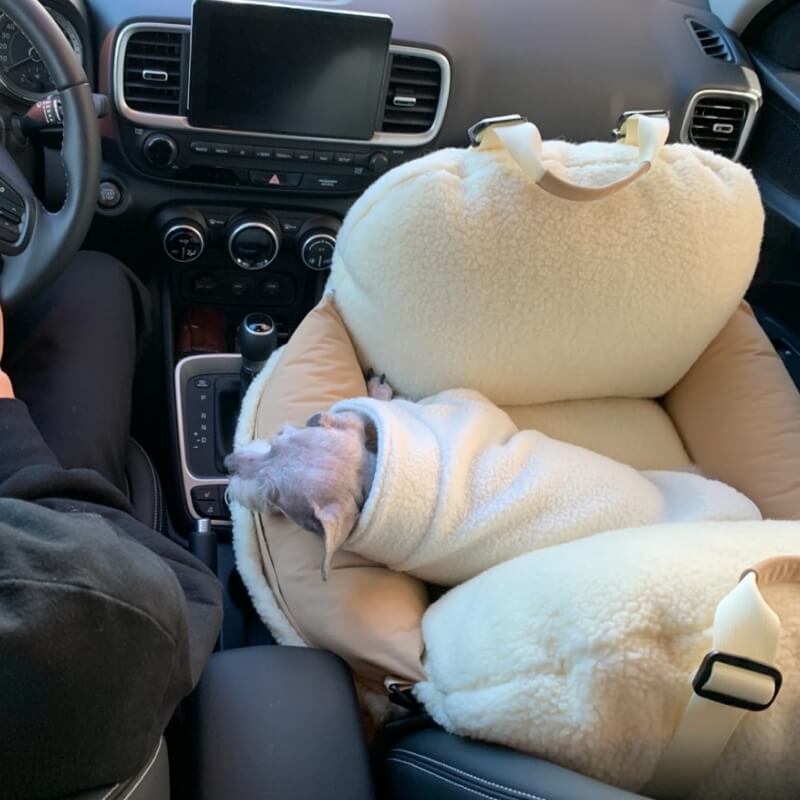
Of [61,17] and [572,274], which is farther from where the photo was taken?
[61,17]

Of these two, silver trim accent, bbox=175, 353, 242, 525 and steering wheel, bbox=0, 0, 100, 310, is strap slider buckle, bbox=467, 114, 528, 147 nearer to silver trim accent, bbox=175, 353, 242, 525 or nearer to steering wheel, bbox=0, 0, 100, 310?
steering wheel, bbox=0, 0, 100, 310

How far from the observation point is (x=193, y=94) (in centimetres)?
120

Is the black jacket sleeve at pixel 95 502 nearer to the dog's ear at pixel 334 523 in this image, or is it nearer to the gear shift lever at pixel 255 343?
the dog's ear at pixel 334 523

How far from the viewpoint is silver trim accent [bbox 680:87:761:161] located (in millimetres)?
1416

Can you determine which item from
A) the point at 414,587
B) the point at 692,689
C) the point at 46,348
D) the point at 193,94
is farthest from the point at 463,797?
the point at 193,94

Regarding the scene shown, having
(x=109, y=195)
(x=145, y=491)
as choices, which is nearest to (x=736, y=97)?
(x=109, y=195)

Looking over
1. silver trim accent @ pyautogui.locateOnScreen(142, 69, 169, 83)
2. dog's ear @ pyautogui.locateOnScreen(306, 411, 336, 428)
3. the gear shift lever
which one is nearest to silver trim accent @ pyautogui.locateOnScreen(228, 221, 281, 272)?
the gear shift lever

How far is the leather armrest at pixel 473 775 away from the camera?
0.56m

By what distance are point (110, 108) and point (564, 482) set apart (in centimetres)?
84

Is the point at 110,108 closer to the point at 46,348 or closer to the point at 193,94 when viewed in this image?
the point at 193,94

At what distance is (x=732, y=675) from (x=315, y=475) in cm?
40

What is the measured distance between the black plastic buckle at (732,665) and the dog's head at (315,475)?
33cm

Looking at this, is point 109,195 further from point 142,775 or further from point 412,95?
point 142,775

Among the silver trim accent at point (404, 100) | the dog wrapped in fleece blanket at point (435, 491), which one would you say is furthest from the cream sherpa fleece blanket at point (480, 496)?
the silver trim accent at point (404, 100)
